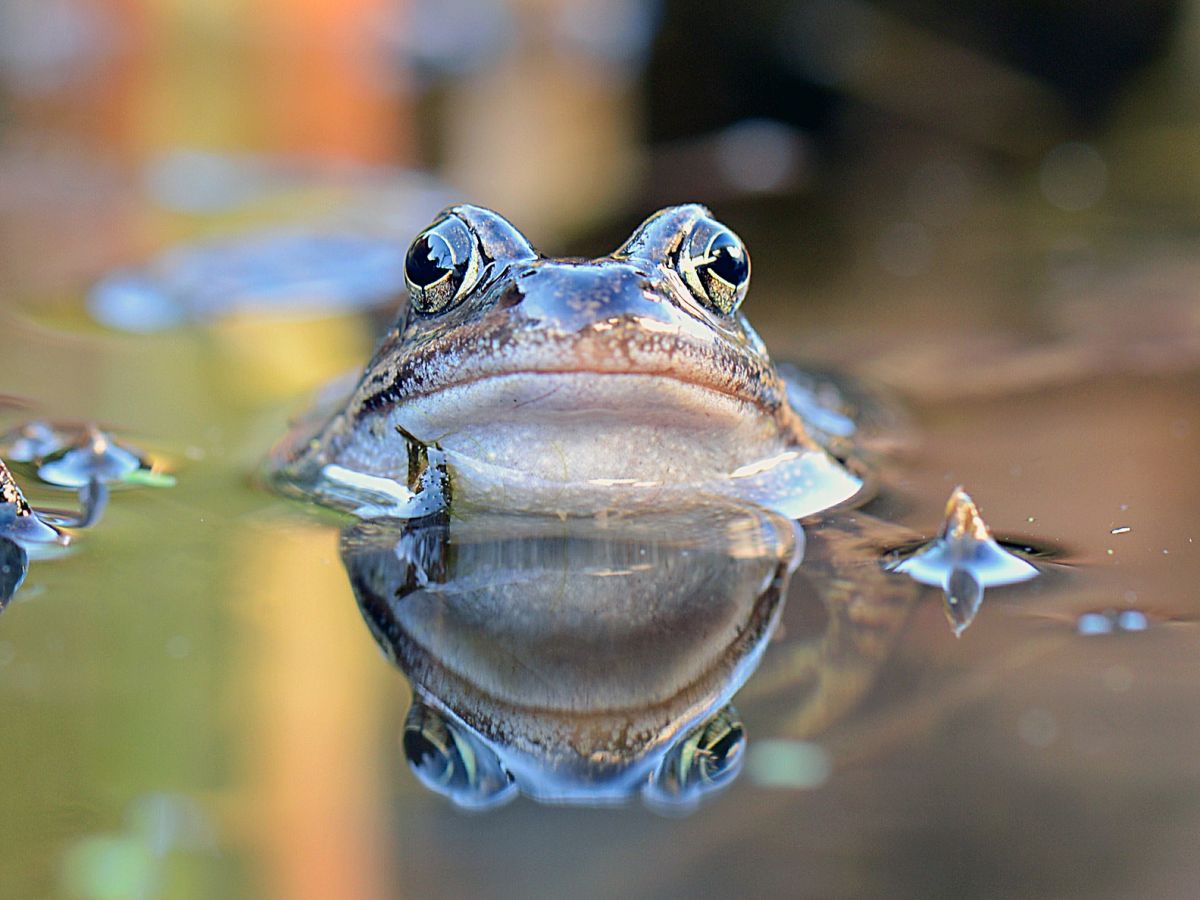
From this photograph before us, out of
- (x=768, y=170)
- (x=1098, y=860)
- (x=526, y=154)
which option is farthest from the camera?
(x=526, y=154)

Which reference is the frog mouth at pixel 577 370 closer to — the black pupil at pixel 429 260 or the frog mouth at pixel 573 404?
the frog mouth at pixel 573 404

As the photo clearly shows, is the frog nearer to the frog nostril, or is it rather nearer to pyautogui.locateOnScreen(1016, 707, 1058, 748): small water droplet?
the frog nostril

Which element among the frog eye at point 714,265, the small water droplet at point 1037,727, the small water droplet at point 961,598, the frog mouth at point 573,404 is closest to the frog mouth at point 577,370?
the frog mouth at point 573,404

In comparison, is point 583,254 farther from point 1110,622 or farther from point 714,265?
point 1110,622

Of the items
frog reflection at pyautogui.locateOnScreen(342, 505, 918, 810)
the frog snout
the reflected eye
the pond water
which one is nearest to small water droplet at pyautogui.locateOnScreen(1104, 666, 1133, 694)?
the pond water

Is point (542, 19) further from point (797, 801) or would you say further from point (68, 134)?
point (797, 801)

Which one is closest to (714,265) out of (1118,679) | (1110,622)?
(1110,622)

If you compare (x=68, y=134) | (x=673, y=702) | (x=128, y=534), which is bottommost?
(x=673, y=702)

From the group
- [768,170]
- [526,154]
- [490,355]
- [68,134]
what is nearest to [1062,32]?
[768,170]
